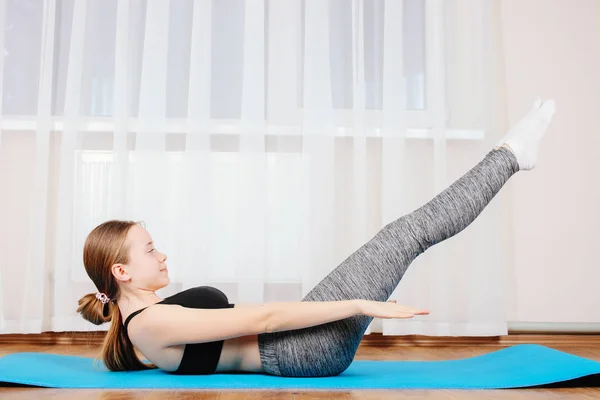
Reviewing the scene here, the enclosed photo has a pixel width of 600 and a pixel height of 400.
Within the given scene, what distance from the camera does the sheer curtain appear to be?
2.82 metres

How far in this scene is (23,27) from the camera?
9.53 ft

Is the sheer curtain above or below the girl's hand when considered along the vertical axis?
above

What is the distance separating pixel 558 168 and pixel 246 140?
1441 mm

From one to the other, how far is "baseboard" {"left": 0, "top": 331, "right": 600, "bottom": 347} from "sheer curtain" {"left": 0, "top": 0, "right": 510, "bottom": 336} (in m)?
0.09

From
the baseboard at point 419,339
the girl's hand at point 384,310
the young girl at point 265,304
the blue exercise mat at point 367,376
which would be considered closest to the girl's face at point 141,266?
the young girl at point 265,304

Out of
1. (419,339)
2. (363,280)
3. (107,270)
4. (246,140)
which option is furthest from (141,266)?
(419,339)

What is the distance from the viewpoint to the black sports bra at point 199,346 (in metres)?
1.79

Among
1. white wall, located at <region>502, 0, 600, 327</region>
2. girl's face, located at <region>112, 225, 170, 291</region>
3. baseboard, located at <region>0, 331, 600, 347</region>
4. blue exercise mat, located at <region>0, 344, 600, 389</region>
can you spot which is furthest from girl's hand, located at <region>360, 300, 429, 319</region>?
white wall, located at <region>502, 0, 600, 327</region>

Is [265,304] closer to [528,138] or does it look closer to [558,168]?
→ [528,138]

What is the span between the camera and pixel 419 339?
290cm

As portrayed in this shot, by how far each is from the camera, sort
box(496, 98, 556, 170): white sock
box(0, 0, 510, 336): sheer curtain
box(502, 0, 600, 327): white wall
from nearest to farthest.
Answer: box(496, 98, 556, 170): white sock < box(0, 0, 510, 336): sheer curtain < box(502, 0, 600, 327): white wall

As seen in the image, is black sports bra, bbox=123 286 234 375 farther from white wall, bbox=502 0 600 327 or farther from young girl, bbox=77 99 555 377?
white wall, bbox=502 0 600 327

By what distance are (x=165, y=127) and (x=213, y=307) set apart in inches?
49.8

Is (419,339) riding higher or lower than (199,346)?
lower
